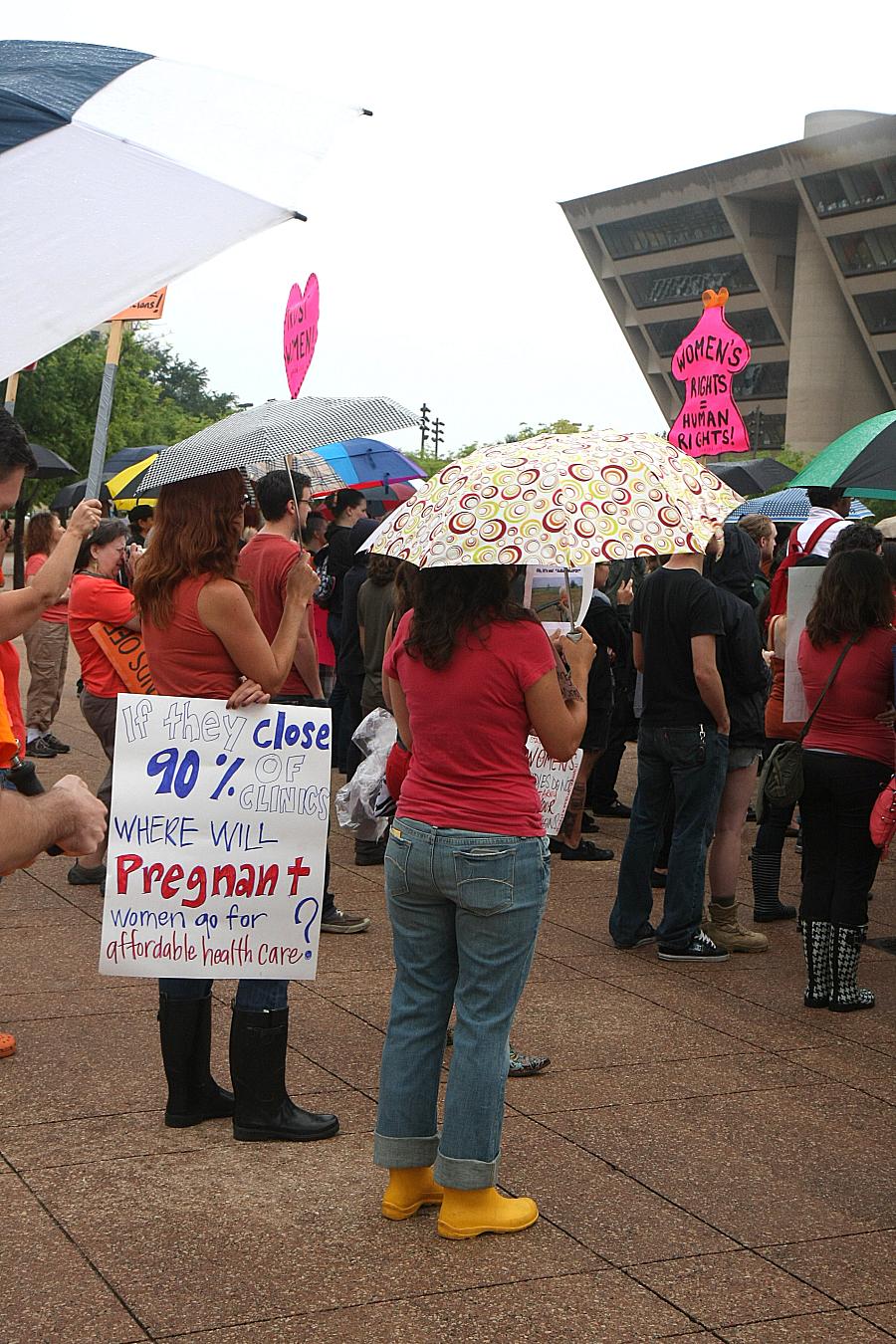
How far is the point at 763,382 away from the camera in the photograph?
9600 centimetres

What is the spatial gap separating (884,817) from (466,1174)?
2.70 m

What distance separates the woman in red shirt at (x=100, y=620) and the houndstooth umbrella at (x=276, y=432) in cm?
226

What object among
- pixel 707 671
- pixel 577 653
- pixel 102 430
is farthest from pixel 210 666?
pixel 707 671

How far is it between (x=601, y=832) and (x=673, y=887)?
130 inches

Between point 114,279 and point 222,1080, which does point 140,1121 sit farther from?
point 114,279

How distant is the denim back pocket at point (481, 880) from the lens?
398 cm

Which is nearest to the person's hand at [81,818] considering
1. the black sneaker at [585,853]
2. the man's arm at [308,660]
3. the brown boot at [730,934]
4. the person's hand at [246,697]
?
the person's hand at [246,697]

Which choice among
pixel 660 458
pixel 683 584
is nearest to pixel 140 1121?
pixel 660 458

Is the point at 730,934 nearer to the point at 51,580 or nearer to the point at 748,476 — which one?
the point at 51,580

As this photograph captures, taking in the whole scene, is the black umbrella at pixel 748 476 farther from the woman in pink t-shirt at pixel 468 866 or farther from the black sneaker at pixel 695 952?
the woman in pink t-shirt at pixel 468 866

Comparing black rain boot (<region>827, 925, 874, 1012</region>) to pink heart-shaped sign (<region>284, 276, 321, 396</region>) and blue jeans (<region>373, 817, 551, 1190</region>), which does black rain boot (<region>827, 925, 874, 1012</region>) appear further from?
pink heart-shaped sign (<region>284, 276, 321, 396</region>)

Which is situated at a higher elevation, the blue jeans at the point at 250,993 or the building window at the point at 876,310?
the building window at the point at 876,310

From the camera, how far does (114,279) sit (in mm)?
2971

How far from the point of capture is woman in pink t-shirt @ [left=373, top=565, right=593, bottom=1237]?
4023 millimetres
